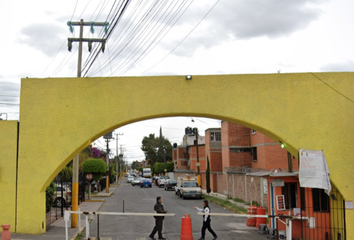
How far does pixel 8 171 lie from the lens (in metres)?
12.2

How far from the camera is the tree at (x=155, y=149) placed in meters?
101

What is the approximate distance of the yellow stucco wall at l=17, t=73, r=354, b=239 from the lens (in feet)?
39.6

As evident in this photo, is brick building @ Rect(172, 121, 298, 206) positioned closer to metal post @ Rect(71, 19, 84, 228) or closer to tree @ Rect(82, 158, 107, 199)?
tree @ Rect(82, 158, 107, 199)

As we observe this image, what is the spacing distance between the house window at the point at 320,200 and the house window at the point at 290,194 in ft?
2.80

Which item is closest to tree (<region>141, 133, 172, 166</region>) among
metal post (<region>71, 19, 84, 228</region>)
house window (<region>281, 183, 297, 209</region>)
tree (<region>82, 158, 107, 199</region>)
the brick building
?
the brick building

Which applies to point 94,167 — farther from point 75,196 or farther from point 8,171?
point 8,171

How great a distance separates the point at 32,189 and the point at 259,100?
7714 millimetres

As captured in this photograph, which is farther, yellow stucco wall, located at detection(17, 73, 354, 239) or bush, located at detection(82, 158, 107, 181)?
bush, located at detection(82, 158, 107, 181)

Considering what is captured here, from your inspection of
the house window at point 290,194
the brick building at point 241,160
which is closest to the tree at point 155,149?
the brick building at point 241,160

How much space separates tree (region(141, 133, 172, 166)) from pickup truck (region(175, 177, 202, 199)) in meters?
63.8

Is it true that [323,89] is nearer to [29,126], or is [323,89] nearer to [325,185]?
[325,185]

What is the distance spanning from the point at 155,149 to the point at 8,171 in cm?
9206

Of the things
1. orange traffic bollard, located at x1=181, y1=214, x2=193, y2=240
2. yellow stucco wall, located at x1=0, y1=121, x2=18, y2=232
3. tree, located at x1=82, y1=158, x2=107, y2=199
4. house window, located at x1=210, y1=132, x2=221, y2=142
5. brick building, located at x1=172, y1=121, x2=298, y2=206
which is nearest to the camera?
yellow stucco wall, located at x1=0, y1=121, x2=18, y2=232

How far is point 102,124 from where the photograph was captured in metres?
12.1
